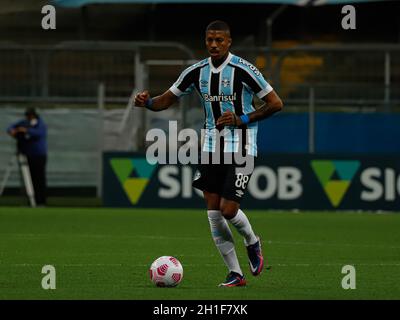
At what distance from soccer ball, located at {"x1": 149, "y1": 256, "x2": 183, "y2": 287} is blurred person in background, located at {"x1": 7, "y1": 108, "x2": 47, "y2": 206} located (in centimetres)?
1345

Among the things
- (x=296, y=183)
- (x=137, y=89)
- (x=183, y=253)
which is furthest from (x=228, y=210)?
(x=137, y=89)

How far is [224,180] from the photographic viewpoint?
11.6 metres

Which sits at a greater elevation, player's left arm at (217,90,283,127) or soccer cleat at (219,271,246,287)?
player's left arm at (217,90,283,127)

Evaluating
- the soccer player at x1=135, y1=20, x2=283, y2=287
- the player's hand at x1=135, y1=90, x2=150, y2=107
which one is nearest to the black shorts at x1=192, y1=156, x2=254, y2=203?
the soccer player at x1=135, y1=20, x2=283, y2=287

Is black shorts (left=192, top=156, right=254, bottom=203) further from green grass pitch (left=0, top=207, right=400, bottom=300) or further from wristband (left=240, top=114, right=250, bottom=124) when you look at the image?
green grass pitch (left=0, top=207, right=400, bottom=300)

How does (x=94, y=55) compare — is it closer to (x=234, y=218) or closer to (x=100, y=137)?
(x=100, y=137)

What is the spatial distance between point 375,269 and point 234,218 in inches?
90.2

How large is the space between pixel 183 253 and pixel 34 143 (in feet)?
32.8

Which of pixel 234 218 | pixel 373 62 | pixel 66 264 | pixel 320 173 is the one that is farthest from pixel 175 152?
pixel 234 218

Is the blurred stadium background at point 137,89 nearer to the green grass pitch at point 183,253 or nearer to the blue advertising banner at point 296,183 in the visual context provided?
the blue advertising banner at point 296,183

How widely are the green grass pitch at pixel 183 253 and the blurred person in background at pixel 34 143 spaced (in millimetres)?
1038

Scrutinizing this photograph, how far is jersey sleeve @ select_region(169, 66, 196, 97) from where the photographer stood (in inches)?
468

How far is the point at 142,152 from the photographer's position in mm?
23969

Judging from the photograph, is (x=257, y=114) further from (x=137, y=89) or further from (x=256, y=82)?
(x=137, y=89)
